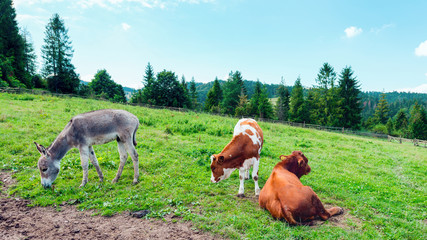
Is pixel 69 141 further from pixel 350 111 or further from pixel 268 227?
pixel 350 111

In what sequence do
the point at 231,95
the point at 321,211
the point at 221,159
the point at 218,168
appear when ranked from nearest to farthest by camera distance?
the point at 321,211, the point at 221,159, the point at 218,168, the point at 231,95

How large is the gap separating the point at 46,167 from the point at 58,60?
47163 millimetres

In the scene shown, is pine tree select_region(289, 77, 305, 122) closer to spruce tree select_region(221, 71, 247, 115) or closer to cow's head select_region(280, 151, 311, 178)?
spruce tree select_region(221, 71, 247, 115)

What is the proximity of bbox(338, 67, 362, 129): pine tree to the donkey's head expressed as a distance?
5014 centimetres

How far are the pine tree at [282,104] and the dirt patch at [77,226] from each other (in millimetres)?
56585

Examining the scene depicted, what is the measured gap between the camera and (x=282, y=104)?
5875cm

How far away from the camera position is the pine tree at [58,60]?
41969mm


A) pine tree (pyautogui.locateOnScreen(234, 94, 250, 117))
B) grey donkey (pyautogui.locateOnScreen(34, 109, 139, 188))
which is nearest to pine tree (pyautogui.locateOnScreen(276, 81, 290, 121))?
pine tree (pyautogui.locateOnScreen(234, 94, 250, 117))

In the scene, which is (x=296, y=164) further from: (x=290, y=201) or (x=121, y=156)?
(x=121, y=156)

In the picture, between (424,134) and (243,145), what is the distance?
6543 cm

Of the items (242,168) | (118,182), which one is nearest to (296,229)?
(242,168)

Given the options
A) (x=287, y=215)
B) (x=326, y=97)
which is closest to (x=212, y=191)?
(x=287, y=215)

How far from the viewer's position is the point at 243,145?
6016mm

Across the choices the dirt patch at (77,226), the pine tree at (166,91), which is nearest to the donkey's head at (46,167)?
the dirt patch at (77,226)
